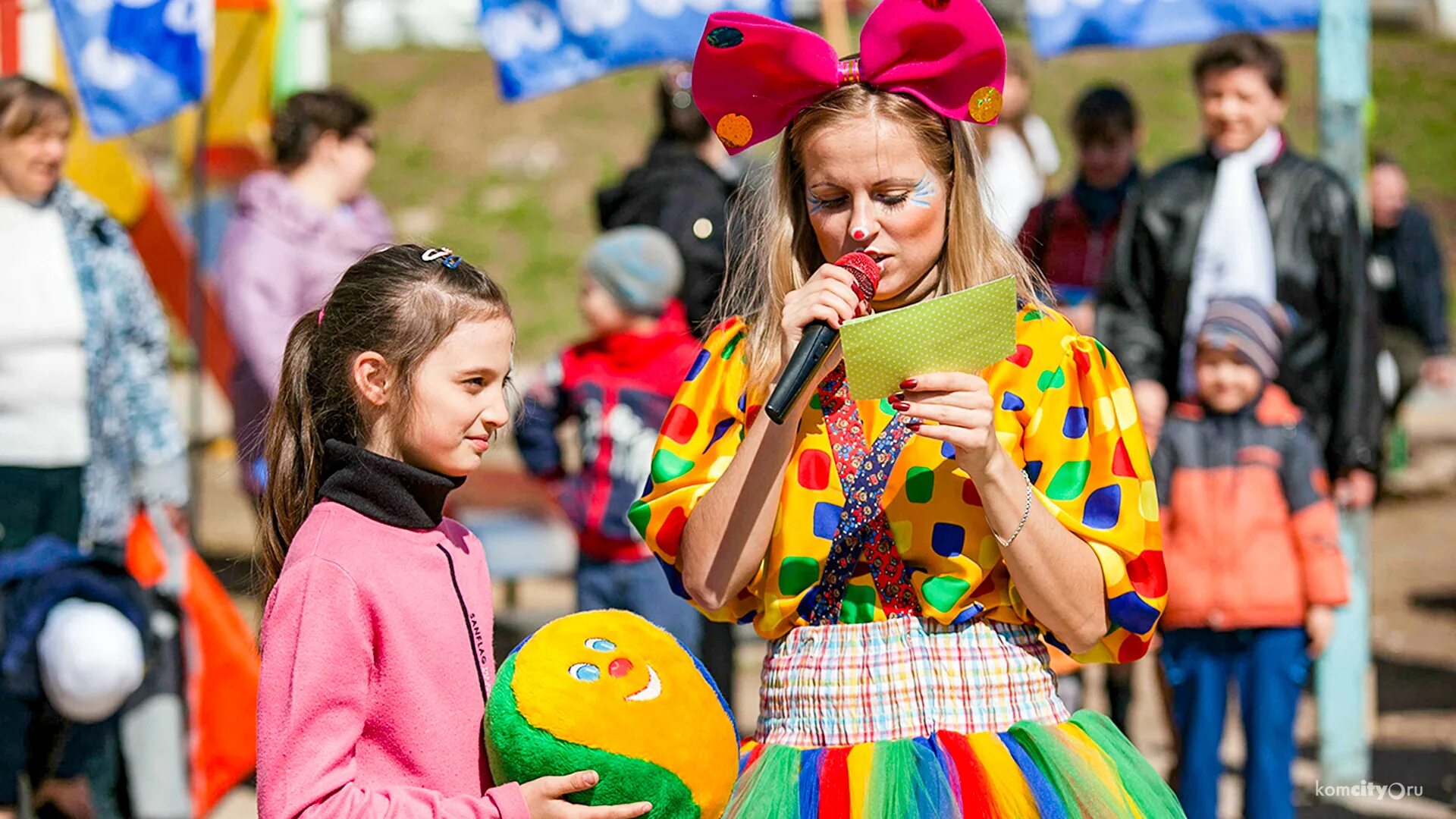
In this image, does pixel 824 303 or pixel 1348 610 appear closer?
pixel 824 303

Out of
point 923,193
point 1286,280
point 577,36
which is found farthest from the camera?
point 577,36

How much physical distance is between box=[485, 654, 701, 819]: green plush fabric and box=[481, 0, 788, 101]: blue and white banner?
4.23 metres

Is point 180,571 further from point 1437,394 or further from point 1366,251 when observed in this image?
point 1437,394

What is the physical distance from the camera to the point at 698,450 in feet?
8.50

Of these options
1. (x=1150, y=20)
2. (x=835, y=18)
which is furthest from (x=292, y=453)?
(x=835, y=18)

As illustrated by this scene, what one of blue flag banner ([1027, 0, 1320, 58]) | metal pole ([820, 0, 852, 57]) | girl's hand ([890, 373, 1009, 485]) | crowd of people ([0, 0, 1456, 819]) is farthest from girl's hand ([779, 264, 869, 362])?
metal pole ([820, 0, 852, 57])

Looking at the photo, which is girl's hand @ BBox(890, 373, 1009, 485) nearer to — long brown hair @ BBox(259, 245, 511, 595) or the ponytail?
long brown hair @ BBox(259, 245, 511, 595)

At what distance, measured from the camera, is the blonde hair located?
2461 mm

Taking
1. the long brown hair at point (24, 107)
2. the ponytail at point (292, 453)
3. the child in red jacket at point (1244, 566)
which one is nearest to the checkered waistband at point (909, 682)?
the ponytail at point (292, 453)

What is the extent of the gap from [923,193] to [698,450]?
53 centimetres

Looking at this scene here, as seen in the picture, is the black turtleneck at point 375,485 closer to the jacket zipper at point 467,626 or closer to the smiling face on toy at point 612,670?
the jacket zipper at point 467,626

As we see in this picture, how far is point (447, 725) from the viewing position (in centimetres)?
221

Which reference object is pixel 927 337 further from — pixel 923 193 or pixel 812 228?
pixel 812 228

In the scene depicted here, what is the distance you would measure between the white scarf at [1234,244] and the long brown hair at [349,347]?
3.20 m
